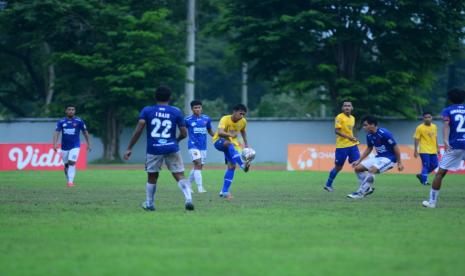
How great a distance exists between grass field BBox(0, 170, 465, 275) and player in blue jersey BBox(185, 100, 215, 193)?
1205 mm

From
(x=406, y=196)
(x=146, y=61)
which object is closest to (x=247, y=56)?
(x=146, y=61)

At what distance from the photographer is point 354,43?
4700 centimetres

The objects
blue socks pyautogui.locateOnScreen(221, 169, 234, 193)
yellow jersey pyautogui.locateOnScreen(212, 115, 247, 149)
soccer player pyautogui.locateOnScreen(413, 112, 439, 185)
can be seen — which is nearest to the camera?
blue socks pyautogui.locateOnScreen(221, 169, 234, 193)

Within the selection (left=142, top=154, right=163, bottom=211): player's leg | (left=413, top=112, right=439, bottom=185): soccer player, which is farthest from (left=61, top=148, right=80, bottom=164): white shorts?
(left=413, top=112, right=439, bottom=185): soccer player

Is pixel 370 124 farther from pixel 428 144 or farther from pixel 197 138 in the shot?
pixel 428 144

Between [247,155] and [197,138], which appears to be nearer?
[247,155]

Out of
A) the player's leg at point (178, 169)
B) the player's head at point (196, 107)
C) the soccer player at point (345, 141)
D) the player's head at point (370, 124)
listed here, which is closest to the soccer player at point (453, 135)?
the player's head at point (370, 124)

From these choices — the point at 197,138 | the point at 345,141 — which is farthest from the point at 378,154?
the point at 197,138

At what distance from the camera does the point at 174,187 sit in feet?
73.6

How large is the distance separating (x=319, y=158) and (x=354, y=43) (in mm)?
12869

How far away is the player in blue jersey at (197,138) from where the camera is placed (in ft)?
66.5

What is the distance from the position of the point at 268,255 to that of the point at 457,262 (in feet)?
6.64

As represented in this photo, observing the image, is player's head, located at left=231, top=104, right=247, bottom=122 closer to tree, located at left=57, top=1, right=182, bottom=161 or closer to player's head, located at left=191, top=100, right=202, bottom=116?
player's head, located at left=191, top=100, right=202, bottom=116

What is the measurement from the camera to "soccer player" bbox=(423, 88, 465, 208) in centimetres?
1558
